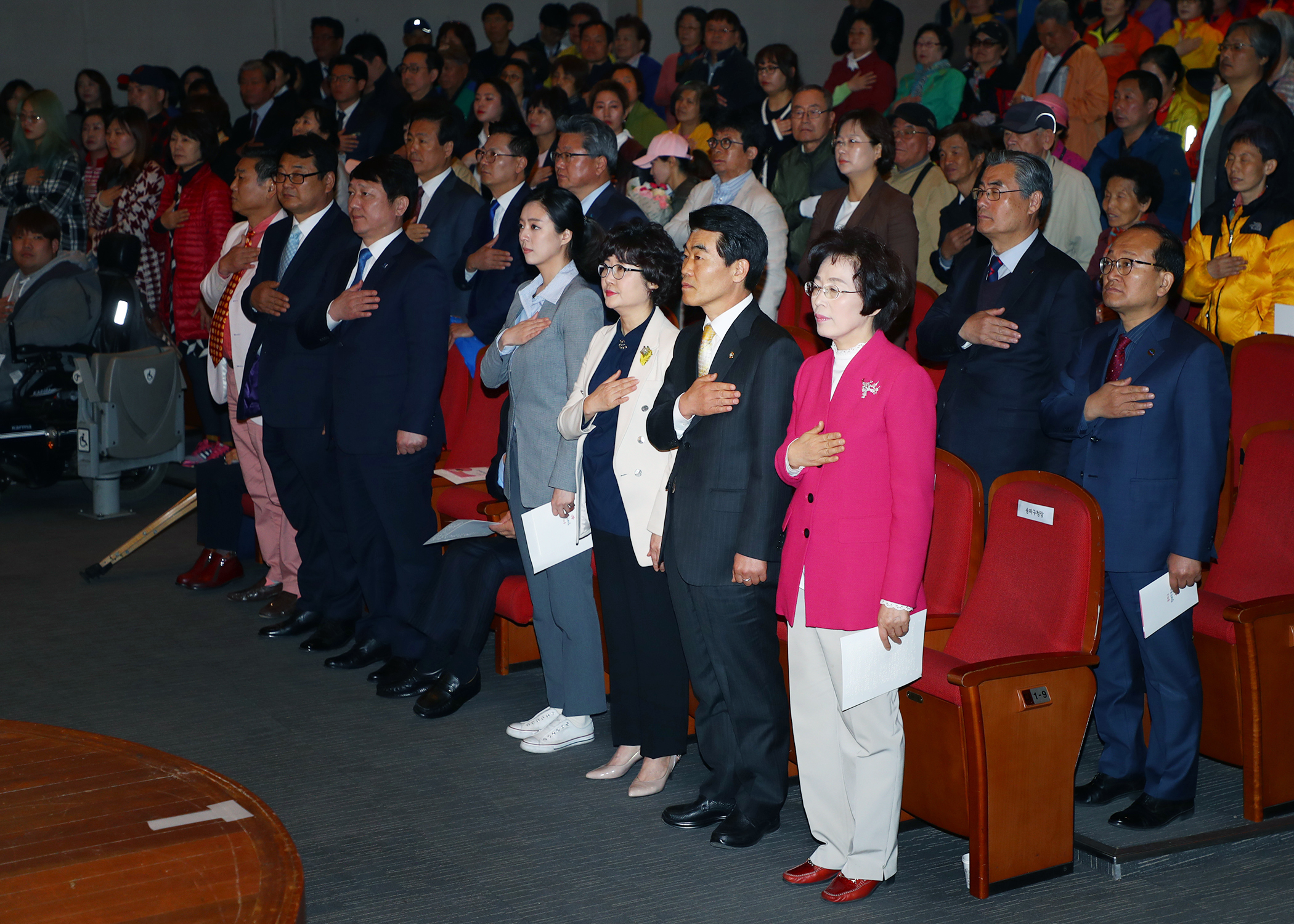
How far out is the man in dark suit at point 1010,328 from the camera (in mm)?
3523

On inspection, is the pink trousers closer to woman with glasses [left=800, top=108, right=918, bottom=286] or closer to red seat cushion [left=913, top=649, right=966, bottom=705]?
woman with glasses [left=800, top=108, right=918, bottom=286]

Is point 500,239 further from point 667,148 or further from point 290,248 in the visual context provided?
point 667,148

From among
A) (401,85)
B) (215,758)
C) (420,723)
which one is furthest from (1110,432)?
(401,85)

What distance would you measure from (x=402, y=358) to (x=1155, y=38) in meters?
5.78

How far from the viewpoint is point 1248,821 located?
3137mm

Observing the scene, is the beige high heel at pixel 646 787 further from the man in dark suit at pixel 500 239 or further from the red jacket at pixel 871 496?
the man in dark suit at pixel 500 239

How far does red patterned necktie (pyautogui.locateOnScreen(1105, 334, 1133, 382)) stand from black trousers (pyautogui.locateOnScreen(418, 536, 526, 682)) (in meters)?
1.91

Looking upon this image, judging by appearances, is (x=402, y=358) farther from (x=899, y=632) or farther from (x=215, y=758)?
(x=899, y=632)

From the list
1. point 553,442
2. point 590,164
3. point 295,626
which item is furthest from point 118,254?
point 553,442

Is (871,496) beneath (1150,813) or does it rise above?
above

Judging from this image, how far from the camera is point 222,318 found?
16.2 feet

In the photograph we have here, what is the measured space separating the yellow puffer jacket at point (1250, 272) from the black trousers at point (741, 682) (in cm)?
227

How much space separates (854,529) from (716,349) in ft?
2.05

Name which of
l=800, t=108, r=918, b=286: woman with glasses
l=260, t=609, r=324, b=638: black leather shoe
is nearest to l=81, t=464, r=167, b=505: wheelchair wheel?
l=260, t=609, r=324, b=638: black leather shoe
